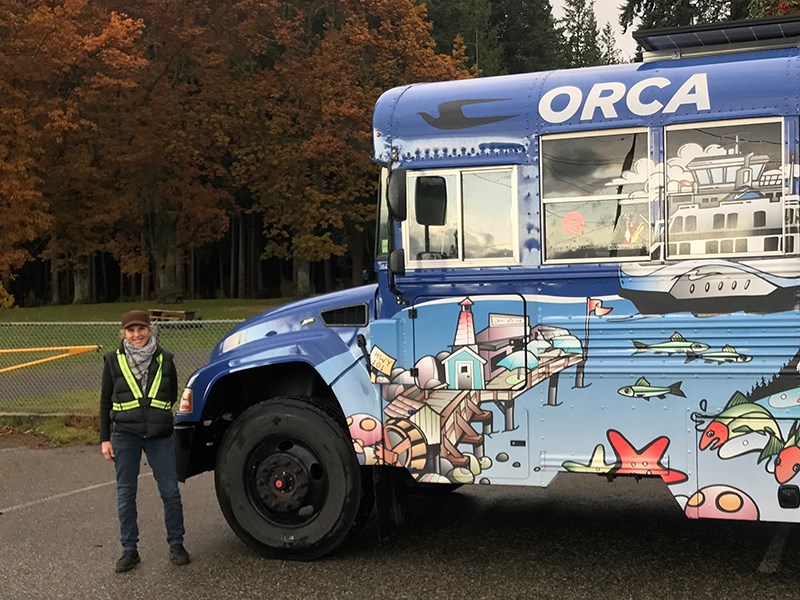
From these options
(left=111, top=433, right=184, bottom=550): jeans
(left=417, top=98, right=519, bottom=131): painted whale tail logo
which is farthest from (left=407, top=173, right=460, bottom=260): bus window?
(left=111, top=433, right=184, bottom=550): jeans

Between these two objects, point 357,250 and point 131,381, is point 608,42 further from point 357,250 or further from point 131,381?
point 131,381

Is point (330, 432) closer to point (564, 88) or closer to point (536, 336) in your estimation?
point (536, 336)

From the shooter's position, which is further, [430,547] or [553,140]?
[430,547]

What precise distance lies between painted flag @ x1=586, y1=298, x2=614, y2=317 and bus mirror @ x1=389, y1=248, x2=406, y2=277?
109cm

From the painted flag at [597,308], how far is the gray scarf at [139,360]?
2785mm

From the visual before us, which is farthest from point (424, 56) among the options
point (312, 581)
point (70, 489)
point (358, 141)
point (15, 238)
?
point (312, 581)

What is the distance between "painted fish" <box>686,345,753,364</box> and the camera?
14.1 ft

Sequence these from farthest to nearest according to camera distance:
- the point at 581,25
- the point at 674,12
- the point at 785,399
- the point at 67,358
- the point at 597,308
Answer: the point at 581,25 < the point at 674,12 < the point at 67,358 < the point at 597,308 < the point at 785,399

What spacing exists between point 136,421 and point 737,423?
356 centimetres

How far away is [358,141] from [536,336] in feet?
84.4

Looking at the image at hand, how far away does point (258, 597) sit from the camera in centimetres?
466

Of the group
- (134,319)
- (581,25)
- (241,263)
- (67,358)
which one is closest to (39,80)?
(67,358)

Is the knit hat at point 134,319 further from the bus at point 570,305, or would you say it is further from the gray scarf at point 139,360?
the bus at point 570,305

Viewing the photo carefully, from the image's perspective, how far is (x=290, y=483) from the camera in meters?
5.23
